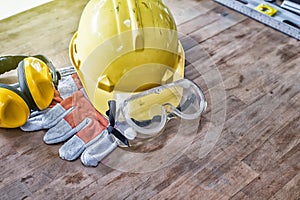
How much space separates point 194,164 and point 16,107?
0.61 metres

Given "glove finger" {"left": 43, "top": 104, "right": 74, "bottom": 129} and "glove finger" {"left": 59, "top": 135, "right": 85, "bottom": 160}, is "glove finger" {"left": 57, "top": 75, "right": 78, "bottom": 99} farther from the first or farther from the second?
"glove finger" {"left": 59, "top": 135, "right": 85, "bottom": 160}

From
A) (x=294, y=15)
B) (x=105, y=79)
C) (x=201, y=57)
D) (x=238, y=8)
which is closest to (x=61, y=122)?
(x=105, y=79)

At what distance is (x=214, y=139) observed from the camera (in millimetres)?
1330

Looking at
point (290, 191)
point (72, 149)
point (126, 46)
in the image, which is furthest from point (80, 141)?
point (290, 191)

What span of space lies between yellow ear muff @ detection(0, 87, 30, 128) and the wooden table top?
0.16 feet

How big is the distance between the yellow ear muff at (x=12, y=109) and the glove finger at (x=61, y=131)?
10 cm

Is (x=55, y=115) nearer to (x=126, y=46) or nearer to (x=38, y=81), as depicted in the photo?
(x=38, y=81)

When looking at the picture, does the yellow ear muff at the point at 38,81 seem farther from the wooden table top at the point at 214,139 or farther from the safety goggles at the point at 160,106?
the safety goggles at the point at 160,106

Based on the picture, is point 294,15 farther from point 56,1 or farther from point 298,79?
point 56,1

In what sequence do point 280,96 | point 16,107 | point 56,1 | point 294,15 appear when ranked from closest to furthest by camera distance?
point 16,107 → point 280,96 → point 294,15 → point 56,1

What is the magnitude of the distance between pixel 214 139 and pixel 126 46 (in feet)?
1.45

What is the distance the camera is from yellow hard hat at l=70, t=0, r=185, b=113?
45.6 inches

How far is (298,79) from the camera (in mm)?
1541

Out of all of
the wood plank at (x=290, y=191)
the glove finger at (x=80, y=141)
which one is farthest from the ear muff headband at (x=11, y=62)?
the wood plank at (x=290, y=191)
